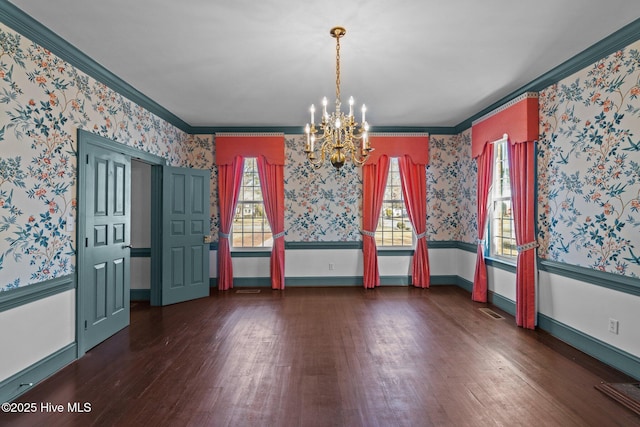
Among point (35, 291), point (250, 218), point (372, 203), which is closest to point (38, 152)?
point (35, 291)

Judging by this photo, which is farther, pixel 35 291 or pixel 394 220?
A: pixel 394 220

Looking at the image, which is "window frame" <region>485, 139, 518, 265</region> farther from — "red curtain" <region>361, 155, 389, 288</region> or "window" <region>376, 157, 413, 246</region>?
"red curtain" <region>361, 155, 389, 288</region>

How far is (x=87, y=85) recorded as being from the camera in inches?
127

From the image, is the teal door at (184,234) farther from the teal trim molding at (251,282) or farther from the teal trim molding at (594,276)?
the teal trim molding at (594,276)

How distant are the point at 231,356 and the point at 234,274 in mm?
2776

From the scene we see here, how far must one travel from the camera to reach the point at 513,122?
4.13 metres

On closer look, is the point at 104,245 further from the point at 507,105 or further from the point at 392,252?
the point at 507,105

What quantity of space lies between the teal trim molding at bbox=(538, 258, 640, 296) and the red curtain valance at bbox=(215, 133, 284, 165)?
4.06m

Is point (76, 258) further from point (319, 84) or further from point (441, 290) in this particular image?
point (441, 290)

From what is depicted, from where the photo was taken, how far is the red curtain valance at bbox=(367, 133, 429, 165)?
19.0 feet

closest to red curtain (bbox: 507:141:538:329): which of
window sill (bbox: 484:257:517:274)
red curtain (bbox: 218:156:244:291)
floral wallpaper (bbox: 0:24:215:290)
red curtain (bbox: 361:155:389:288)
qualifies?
window sill (bbox: 484:257:517:274)

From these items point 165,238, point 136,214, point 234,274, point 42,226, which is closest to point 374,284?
point 234,274

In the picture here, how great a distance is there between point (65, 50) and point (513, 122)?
4.76 meters

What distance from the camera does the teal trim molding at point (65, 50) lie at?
2.41 m
